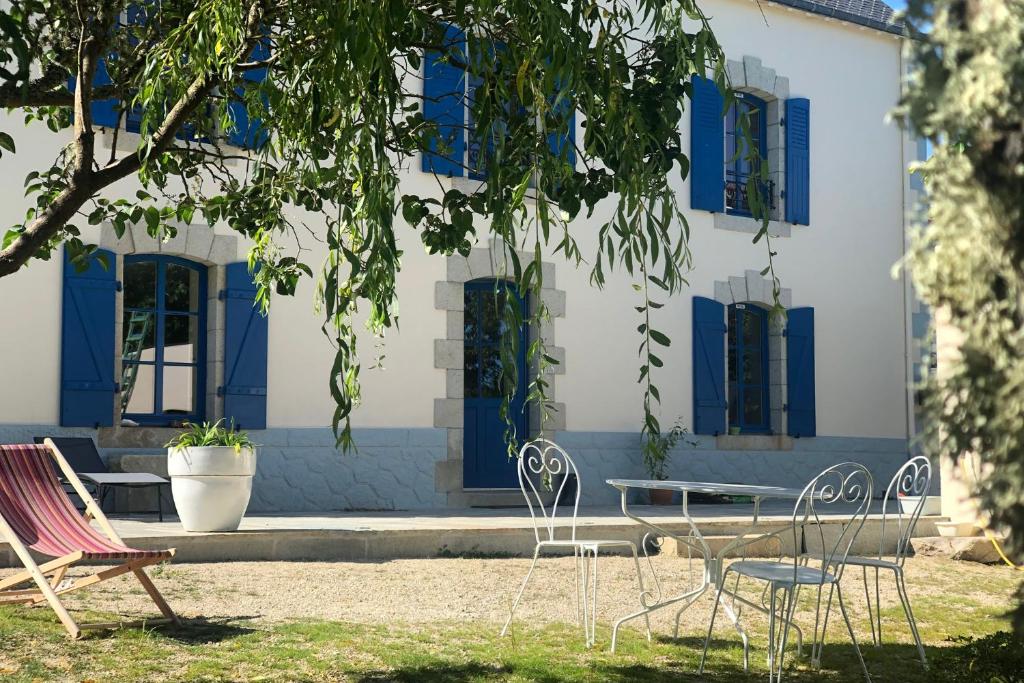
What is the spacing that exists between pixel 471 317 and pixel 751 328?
3.12 m

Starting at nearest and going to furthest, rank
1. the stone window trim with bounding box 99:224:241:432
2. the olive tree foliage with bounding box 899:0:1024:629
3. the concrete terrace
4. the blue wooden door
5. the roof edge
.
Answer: the olive tree foliage with bounding box 899:0:1024:629
the concrete terrace
the stone window trim with bounding box 99:224:241:432
the blue wooden door
the roof edge

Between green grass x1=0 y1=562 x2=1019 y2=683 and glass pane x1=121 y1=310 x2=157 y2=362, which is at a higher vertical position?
glass pane x1=121 y1=310 x2=157 y2=362

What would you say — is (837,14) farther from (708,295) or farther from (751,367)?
(751,367)

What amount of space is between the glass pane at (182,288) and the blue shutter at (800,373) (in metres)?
5.65

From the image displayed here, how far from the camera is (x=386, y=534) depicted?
24.7 ft

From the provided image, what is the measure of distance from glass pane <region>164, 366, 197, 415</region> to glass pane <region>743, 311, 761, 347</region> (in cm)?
548

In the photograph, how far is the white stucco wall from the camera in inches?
337

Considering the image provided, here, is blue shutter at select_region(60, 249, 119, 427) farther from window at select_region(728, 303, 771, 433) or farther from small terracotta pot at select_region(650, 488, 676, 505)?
window at select_region(728, 303, 771, 433)

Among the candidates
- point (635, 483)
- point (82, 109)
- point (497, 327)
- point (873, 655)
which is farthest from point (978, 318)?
point (497, 327)

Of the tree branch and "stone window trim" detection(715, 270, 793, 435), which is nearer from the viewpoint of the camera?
the tree branch

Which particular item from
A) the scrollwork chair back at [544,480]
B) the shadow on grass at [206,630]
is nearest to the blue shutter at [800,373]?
the scrollwork chair back at [544,480]

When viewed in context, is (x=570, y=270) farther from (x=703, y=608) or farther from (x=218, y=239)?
(x=703, y=608)

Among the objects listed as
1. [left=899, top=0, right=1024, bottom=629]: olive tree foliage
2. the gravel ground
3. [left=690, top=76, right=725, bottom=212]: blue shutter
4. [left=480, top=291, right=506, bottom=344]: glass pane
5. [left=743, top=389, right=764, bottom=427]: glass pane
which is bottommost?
the gravel ground

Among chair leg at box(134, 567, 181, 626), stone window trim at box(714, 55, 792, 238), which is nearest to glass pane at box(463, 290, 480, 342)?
stone window trim at box(714, 55, 792, 238)
